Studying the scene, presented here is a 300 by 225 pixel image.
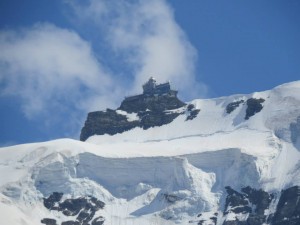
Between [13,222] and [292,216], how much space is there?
5609 centimetres

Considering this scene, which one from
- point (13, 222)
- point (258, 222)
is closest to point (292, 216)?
point (258, 222)

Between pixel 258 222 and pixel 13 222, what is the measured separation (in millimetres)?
49409

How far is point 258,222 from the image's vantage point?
655ft

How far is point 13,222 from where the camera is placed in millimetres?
199875

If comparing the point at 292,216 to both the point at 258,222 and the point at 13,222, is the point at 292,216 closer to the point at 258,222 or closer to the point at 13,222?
the point at 258,222

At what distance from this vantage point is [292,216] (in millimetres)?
198250

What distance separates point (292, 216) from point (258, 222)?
6942 millimetres
